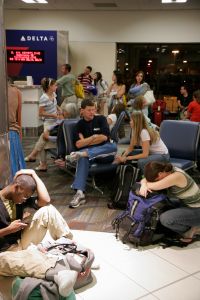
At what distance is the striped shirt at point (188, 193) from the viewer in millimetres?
2783

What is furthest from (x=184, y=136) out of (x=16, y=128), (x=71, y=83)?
(x=71, y=83)

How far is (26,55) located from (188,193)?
7.09 m

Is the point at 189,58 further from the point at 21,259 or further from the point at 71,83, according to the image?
the point at 21,259

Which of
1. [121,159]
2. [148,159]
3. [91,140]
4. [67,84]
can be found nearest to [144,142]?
[148,159]

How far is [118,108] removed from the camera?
5703 mm

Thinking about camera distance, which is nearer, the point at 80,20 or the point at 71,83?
the point at 71,83

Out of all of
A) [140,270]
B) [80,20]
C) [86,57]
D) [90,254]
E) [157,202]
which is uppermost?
[80,20]

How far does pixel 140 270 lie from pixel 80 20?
855 centimetres

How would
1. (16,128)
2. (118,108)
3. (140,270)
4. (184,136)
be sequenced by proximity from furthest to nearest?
1. (118,108)
2. (184,136)
3. (16,128)
4. (140,270)

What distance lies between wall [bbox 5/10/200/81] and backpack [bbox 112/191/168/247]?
753 cm

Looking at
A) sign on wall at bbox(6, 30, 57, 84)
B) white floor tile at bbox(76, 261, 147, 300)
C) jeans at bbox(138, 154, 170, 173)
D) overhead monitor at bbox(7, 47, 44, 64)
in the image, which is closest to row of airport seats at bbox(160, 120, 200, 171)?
jeans at bbox(138, 154, 170, 173)

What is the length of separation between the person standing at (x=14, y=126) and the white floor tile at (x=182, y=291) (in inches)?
72.7

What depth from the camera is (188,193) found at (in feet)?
Result: 9.20

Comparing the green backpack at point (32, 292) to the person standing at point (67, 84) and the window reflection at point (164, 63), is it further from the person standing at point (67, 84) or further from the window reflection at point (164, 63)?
the window reflection at point (164, 63)
